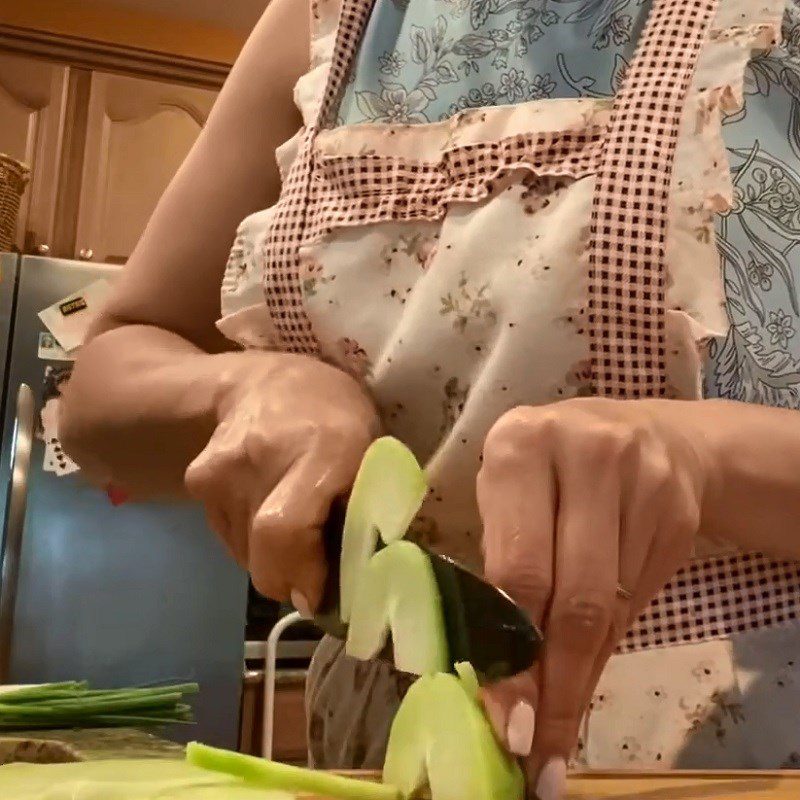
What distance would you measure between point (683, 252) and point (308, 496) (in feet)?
0.77

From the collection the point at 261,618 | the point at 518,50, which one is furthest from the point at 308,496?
the point at 261,618

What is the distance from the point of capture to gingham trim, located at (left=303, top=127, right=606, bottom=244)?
55 cm

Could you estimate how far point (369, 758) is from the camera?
0.63m

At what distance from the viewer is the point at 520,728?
0.36 m

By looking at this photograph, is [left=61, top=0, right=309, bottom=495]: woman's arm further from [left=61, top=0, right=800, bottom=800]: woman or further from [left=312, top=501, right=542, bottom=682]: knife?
[left=312, top=501, right=542, bottom=682]: knife

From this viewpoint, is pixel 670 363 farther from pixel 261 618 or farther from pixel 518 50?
pixel 261 618

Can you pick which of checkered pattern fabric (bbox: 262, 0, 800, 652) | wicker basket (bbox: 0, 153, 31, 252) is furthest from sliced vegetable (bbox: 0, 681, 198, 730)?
wicker basket (bbox: 0, 153, 31, 252)

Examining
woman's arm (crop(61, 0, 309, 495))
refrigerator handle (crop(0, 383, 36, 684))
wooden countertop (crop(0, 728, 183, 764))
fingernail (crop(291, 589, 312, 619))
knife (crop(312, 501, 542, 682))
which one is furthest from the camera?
refrigerator handle (crop(0, 383, 36, 684))

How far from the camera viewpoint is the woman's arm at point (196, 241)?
27.0 inches

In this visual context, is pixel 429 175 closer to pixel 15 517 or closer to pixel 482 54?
pixel 482 54

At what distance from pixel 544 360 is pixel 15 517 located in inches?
64.7

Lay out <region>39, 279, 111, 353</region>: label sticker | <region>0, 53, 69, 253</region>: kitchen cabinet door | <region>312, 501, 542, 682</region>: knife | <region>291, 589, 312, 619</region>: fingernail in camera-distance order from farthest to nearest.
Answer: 1. <region>0, 53, 69, 253</region>: kitchen cabinet door
2. <region>39, 279, 111, 353</region>: label sticker
3. <region>291, 589, 312, 619</region>: fingernail
4. <region>312, 501, 542, 682</region>: knife

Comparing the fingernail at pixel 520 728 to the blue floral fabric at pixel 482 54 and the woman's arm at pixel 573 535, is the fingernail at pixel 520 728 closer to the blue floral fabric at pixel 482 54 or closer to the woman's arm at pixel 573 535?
the woman's arm at pixel 573 535

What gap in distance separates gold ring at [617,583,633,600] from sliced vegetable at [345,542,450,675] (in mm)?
70
